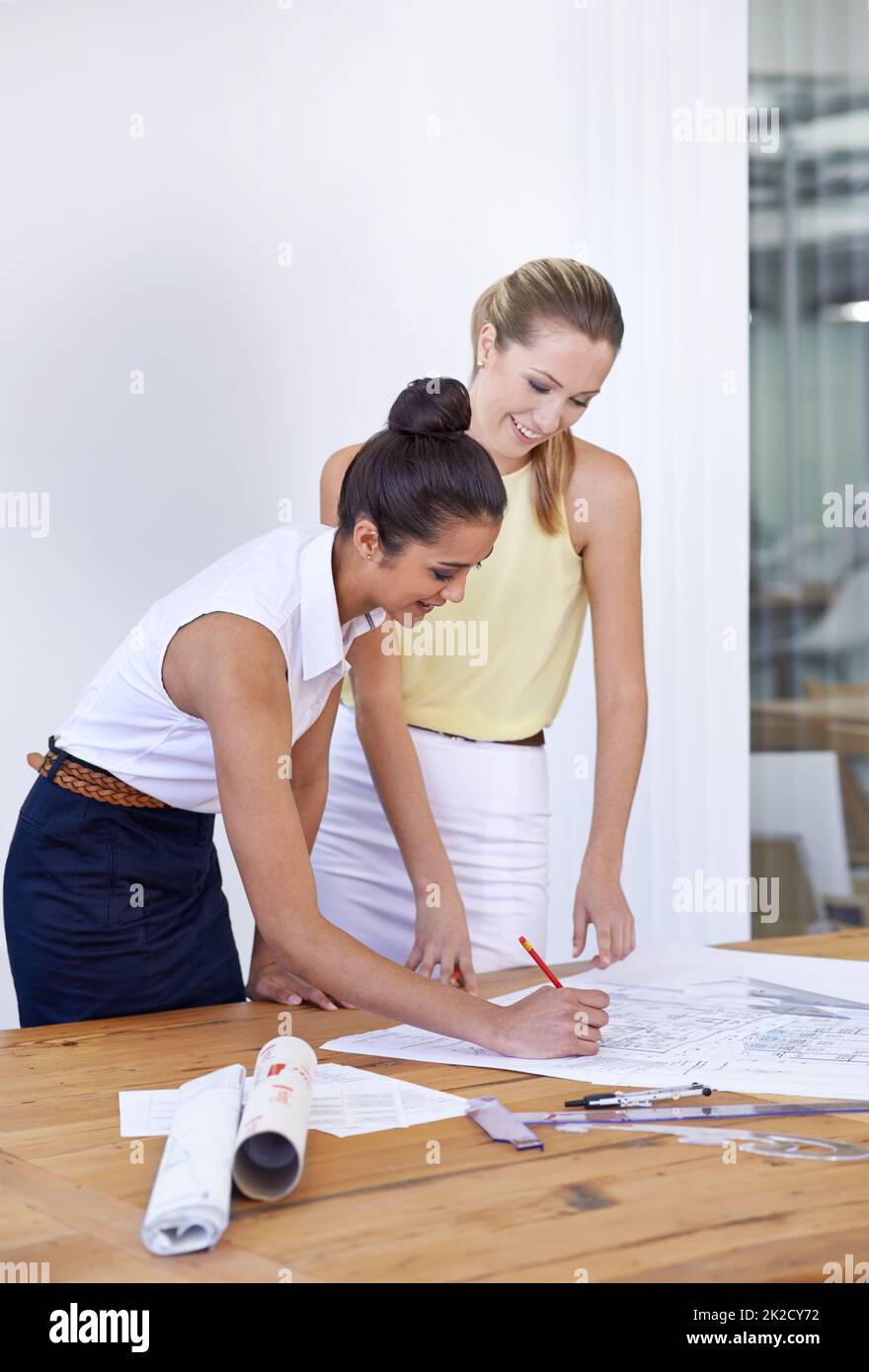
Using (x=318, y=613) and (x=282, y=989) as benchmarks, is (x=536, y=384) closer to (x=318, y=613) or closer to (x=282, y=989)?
(x=318, y=613)

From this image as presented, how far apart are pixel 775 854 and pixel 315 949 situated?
2.40 m

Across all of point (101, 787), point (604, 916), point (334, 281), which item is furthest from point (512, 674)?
point (334, 281)

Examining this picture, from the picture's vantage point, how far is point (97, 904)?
153cm

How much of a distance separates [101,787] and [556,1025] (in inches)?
21.4

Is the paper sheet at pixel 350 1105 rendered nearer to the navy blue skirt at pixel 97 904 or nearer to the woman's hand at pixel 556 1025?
the woman's hand at pixel 556 1025

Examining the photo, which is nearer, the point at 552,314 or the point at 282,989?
the point at 282,989

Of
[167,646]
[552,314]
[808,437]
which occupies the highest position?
[552,314]

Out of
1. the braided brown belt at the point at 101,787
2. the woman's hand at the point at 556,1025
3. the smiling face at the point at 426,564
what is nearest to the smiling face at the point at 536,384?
the smiling face at the point at 426,564

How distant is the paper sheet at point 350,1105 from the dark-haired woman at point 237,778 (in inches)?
4.3

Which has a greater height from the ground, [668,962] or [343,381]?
[343,381]
